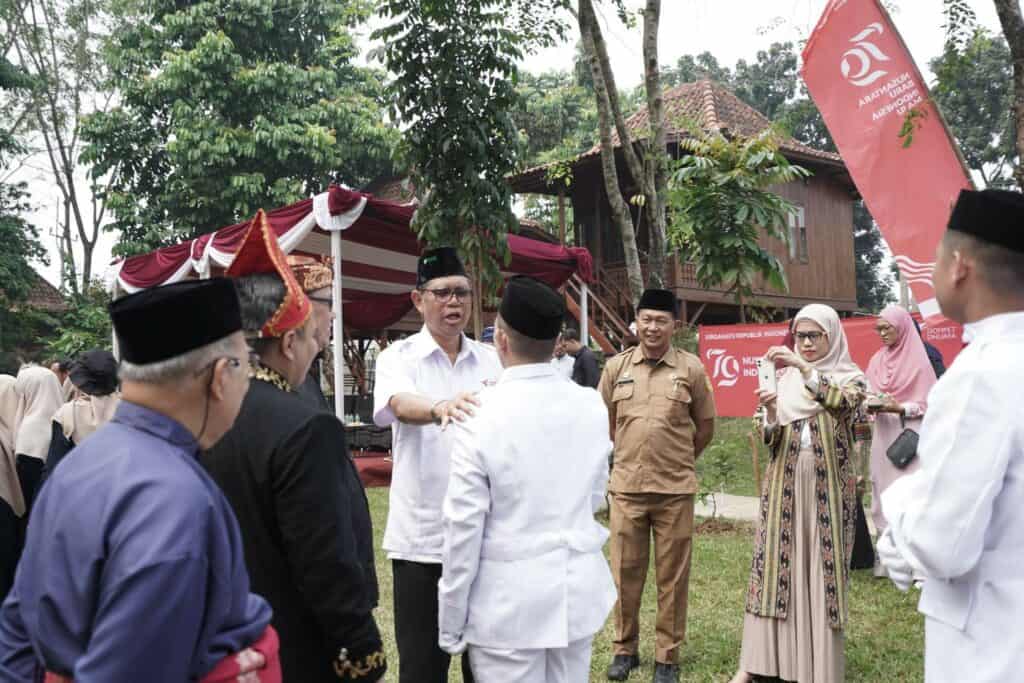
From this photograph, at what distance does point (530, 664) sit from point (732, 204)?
238 inches

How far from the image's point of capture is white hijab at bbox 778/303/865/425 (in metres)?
4.36

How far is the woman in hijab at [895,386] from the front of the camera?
6605 millimetres

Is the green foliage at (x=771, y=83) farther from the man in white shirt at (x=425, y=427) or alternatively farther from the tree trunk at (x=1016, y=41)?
the man in white shirt at (x=425, y=427)

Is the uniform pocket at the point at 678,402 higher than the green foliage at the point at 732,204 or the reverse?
the reverse

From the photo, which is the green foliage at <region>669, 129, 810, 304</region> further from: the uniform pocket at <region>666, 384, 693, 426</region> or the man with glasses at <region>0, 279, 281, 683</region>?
the man with glasses at <region>0, 279, 281, 683</region>

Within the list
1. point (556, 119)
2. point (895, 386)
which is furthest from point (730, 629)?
point (556, 119)

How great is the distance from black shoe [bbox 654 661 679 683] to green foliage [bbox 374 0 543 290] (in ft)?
13.9

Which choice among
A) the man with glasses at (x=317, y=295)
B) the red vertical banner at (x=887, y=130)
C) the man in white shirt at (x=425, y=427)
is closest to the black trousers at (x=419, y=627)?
the man in white shirt at (x=425, y=427)

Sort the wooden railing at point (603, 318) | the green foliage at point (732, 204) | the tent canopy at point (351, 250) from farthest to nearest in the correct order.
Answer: the wooden railing at point (603, 318)
the tent canopy at point (351, 250)
the green foliage at point (732, 204)

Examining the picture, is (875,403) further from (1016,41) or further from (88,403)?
(88,403)

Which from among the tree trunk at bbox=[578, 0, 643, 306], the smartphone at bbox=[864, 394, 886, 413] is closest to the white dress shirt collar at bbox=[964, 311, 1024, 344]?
the smartphone at bbox=[864, 394, 886, 413]

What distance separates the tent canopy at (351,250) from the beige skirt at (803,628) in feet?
21.0

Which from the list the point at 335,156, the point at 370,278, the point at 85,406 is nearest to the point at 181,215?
the point at 335,156

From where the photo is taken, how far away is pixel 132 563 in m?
1.35
